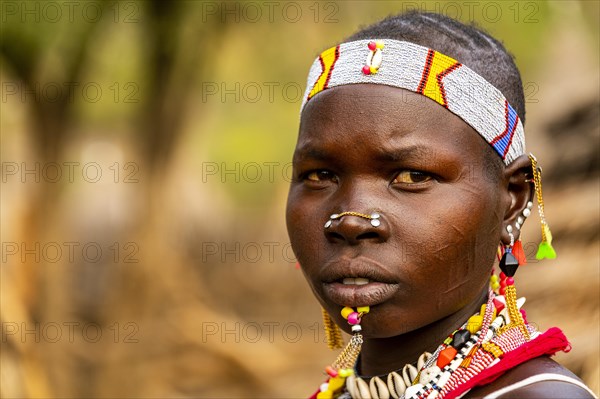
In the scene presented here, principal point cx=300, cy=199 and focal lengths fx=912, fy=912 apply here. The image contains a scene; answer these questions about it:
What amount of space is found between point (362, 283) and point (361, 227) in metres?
0.16

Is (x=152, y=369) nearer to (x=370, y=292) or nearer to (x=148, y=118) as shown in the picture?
(x=148, y=118)

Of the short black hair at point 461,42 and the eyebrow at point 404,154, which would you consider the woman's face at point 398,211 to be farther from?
the short black hair at point 461,42

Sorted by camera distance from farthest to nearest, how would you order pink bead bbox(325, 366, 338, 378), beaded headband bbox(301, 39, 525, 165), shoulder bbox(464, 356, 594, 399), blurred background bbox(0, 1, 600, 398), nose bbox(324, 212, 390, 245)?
blurred background bbox(0, 1, 600, 398) < pink bead bbox(325, 366, 338, 378) < beaded headband bbox(301, 39, 525, 165) < nose bbox(324, 212, 390, 245) < shoulder bbox(464, 356, 594, 399)

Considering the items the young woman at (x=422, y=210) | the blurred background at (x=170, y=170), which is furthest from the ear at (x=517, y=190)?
the blurred background at (x=170, y=170)

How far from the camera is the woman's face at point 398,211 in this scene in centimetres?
247

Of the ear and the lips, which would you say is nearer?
the lips

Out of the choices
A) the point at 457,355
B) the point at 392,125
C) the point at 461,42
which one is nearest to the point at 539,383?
the point at 457,355

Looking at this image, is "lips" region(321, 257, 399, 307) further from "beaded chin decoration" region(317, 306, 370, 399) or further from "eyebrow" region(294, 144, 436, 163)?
"eyebrow" region(294, 144, 436, 163)

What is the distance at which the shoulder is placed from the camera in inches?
91.4

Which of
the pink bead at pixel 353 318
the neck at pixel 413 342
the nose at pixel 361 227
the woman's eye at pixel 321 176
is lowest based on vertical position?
the neck at pixel 413 342

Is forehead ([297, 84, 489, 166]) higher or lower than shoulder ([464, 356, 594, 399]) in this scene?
higher

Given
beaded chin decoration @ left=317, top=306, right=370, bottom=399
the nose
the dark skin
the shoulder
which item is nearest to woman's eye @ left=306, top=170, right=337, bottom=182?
the dark skin

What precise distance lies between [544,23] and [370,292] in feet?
14.6

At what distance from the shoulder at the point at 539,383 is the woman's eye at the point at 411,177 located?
574mm
